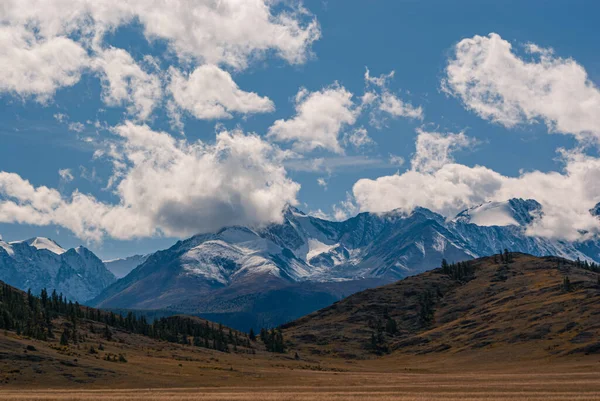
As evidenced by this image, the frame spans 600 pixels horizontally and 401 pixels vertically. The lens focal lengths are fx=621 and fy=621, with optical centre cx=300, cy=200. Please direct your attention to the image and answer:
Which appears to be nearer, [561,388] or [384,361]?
[561,388]

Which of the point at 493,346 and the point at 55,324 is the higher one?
the point at 55,324

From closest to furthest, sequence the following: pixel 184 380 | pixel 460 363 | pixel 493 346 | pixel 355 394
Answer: pixel 355 394
pixel 184 380
pixel 460 363
pixel 493 346

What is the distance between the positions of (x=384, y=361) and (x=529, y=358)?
202 ft

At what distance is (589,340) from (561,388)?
9400 cm

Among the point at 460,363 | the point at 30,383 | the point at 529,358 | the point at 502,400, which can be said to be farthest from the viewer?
the point at 460,363

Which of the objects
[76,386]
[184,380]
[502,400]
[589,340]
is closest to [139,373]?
[184,380]

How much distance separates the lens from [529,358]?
145 meters

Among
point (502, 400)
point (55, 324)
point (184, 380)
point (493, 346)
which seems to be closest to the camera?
point (502, 400)

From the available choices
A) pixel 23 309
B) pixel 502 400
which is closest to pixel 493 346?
pixel 502 400

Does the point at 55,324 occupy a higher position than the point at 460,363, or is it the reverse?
the point at 55,324

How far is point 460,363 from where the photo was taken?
15550cm

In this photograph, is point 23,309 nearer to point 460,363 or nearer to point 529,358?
point 460,363

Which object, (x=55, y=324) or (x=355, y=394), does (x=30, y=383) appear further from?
(x=55, y=324)

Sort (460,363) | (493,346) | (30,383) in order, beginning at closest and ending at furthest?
(30,383) → (460,363) → (493,346)
